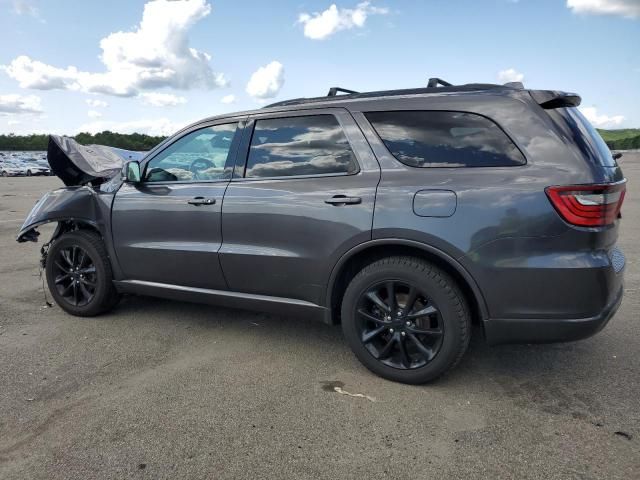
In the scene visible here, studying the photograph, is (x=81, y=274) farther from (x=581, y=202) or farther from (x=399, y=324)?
(x=581, y=202)

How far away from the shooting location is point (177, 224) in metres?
3.87

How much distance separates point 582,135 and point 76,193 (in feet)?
13.3

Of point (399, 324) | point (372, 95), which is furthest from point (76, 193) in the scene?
point (399, 324)

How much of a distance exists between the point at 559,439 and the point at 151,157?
3539mm

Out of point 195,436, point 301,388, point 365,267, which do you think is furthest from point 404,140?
point 195,436

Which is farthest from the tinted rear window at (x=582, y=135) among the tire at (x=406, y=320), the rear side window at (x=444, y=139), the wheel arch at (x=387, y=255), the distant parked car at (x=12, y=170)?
the distant parked car at (x=12, y=170)

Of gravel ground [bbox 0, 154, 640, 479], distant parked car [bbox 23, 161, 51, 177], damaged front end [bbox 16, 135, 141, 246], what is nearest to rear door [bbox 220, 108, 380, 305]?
gravel ground [bbox 0, 154, 640, 479]

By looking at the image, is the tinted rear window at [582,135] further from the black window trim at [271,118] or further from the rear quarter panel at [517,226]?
the black window trim at [271,118]

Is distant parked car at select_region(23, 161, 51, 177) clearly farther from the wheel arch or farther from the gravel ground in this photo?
the wheel arch

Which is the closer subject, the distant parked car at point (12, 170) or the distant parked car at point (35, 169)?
the distant parked car at point (12, 170)

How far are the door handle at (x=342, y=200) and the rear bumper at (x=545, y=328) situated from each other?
3.53 ft

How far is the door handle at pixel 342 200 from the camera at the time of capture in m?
3.13

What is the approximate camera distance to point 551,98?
281 cm

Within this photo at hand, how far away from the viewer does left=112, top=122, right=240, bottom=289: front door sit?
147 inches
